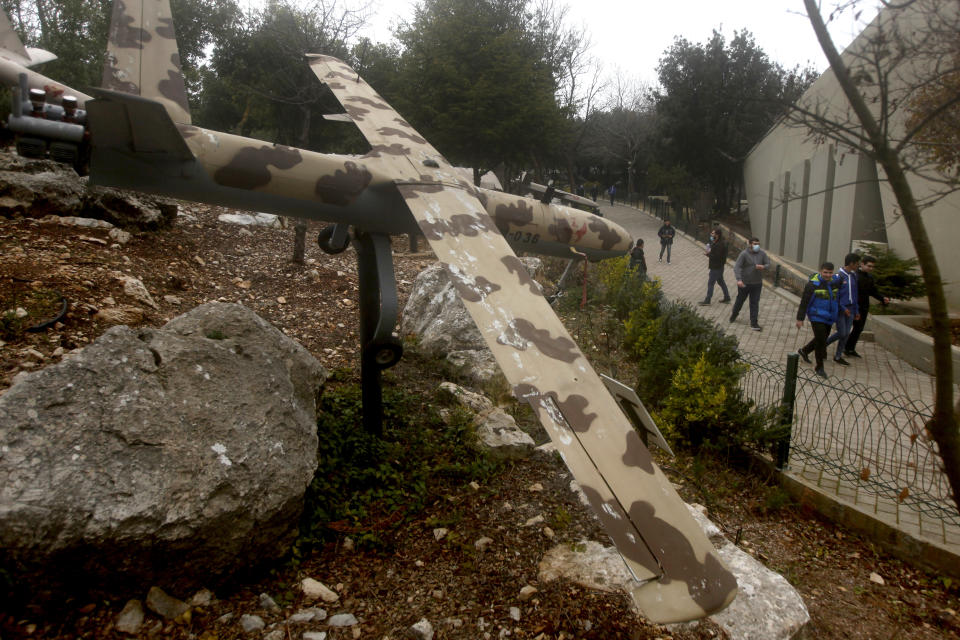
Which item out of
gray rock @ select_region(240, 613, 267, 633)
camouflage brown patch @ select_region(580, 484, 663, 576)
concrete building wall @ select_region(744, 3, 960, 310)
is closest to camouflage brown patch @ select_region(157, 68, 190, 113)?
gray rock @ select_region(240, 613, 267, 633)

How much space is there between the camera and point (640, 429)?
4.28 meters

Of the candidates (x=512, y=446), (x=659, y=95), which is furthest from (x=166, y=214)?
(x=659, y=95)

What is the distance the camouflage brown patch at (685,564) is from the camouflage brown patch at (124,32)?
5326 mm

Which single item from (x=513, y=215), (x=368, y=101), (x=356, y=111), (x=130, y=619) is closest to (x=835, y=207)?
(x=513, y=215)

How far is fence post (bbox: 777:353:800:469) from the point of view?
6090 mm

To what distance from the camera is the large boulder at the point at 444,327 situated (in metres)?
7.98

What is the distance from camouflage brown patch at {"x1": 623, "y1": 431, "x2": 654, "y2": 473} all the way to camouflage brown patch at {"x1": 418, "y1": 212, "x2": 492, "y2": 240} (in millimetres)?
1990

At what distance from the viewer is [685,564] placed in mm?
2848

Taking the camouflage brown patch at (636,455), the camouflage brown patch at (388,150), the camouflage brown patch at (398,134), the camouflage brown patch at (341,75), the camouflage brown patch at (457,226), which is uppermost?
the camouflage brown patch at (341,75)

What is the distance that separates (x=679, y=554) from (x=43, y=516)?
3.26 meters

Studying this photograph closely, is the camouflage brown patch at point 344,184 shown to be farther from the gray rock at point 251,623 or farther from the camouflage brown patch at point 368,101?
the gray rock at point 251,623

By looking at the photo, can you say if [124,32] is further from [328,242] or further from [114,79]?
[328,242]

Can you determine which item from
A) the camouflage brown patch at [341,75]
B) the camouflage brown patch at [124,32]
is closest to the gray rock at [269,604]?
the camouflage brown patch at [124,32]

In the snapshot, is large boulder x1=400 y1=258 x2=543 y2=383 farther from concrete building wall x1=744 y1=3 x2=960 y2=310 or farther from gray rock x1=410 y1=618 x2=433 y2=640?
concrete building wall x1=744 y1=3 x2=960 y2=310
